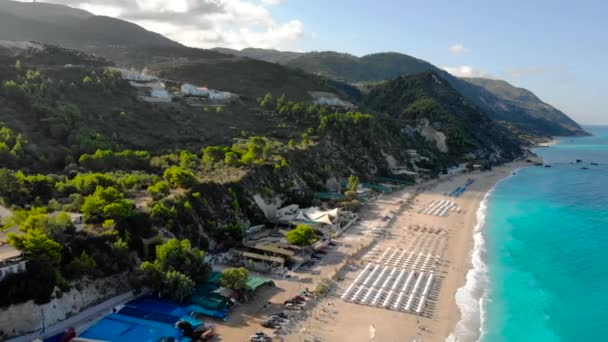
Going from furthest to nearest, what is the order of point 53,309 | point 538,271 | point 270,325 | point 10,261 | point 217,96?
point 217,96
point 538,271
point 270,325
point 53,309
point 10,261

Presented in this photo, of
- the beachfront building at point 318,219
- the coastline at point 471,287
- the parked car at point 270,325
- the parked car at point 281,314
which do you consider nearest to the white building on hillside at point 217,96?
the beachfront building at point 318,219

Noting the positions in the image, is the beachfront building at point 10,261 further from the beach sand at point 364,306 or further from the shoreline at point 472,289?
the shoreline at point 472,289

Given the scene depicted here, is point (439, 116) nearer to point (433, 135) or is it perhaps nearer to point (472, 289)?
point (433, 135)

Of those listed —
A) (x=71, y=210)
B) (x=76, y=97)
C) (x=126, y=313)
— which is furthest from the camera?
(x=76, y=97)

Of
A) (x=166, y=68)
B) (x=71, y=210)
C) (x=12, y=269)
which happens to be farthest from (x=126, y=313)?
(x=166, y=68)

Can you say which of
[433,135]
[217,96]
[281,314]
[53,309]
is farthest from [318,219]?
[433,135]

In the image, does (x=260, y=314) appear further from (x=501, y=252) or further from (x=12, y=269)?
(x=501, y=252)

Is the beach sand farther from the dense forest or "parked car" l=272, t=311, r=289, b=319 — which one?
the dense forest
